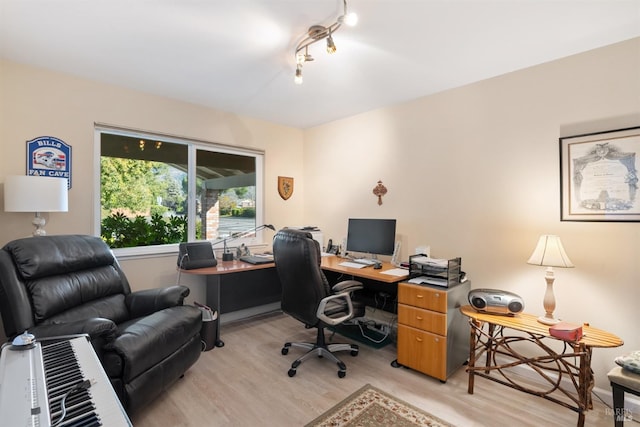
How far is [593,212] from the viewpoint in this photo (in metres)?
2.16

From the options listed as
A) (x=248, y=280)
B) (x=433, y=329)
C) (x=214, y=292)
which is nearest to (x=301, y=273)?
(x=433, y=329)

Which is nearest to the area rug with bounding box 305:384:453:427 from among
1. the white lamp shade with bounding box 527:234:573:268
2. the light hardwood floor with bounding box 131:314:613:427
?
the light hardwood floor with bounding box 131:314:613:427

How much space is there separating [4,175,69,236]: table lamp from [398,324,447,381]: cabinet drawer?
2.89 meters

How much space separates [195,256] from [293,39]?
7.23 feet

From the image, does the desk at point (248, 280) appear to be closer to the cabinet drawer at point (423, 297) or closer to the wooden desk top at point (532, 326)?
the cabinet drawer at point (423, 297)

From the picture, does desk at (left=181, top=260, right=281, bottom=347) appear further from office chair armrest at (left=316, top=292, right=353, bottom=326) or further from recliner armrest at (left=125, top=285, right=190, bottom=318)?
office chair armrest at (left=316, top=292, right=353, bottom=326)

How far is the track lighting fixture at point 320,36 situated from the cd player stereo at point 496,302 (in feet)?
6.75

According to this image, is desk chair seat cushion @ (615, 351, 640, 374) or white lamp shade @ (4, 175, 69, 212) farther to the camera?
white lamp shade @ (4, 175, 69, 212)

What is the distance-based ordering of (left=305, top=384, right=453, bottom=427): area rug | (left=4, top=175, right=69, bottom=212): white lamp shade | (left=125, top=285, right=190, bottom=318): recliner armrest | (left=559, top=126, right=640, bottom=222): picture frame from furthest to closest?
A: (left=125, top=285, right=190, bottom=318): recliner armrest < (left=4, top=175, right=69, bottom=212): white lamp shade < (left=559, top=126, right=640, bottom=222): picture frame < (left=305, top=384, right=453, bottom=427): area rug

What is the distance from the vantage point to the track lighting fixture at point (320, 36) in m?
1.80

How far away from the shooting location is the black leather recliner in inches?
69.1

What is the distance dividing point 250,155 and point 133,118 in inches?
54.4

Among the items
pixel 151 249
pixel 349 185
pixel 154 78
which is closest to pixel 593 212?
pixel 349 185

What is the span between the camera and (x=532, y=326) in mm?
2039
